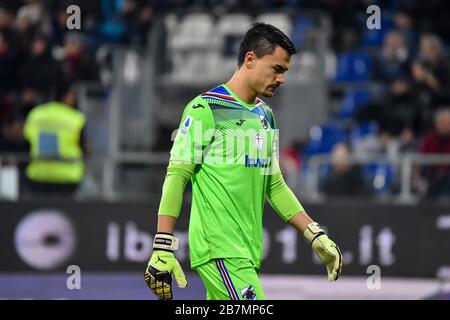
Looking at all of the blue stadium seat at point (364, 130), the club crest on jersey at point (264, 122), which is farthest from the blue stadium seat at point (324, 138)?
the club crest on jersey at point (264, 122)

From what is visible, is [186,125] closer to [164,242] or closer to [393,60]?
[164,242]

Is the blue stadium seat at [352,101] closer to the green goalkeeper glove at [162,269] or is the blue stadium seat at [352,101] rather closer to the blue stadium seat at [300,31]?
the blue stadium seat at [300,31]

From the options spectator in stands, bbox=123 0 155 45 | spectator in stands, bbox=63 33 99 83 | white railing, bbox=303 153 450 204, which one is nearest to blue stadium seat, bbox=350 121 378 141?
white railing, bbox=303 153 450 204

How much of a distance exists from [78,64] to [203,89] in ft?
6.55

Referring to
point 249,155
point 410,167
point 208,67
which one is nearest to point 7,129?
point 208,67

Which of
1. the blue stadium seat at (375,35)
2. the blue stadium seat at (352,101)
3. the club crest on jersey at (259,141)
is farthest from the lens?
the blue stadium seat at (375,35)

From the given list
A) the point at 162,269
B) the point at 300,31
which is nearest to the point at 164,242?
the point at 162,269

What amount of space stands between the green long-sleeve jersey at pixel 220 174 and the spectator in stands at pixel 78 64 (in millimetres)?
10841

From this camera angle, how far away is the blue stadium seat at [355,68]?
59.2 ft

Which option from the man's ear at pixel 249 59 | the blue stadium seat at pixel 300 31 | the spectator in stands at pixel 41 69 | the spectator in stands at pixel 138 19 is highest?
the spectator in stands at pixel 138 19

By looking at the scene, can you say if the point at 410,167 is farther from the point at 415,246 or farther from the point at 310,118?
the point at 310,118

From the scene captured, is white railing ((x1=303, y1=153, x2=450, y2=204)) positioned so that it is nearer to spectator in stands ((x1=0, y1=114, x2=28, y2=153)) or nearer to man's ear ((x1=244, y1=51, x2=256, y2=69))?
spectator in stands ((x1=0, y1=114, x2=28, y2=153))

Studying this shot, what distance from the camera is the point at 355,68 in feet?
59.3

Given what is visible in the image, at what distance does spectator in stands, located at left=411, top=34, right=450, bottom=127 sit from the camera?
16359mm
